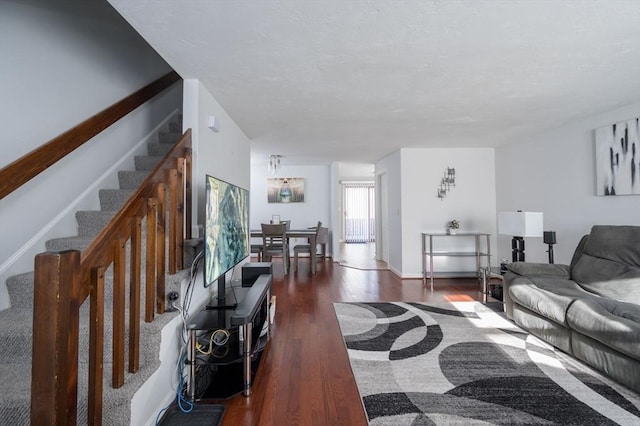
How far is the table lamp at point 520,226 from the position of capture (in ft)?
10.5

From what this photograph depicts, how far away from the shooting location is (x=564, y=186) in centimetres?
349

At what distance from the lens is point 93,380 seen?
108 cm

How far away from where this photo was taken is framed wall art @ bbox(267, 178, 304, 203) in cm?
715

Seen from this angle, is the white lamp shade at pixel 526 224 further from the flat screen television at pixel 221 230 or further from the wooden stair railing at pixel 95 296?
the wooden stair railing at pixel 95 296

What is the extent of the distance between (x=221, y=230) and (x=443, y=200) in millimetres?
3995

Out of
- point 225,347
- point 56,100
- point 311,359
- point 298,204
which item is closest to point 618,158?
point 311,359

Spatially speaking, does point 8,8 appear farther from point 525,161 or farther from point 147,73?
point 525,161

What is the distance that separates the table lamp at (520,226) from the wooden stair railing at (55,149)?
422 centimetres

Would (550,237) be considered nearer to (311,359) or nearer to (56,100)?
(311,359)

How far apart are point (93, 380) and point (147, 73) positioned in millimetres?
3072

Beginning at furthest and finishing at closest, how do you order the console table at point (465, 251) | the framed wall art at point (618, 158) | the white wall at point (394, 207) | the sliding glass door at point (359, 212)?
1. the sliding glass door at point (359, 212)
2. the white wall at point (394, 207)
3. the console table at point (465, 251)
4. the framed wall art at point (618, 158)

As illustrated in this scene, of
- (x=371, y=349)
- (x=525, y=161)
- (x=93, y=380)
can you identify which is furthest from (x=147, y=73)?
(x=525, y=161)

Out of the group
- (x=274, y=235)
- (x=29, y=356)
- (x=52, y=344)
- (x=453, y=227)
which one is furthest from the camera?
(x=274, y=235)

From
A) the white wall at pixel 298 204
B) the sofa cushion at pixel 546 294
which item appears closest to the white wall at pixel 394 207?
the white wall at pixel 298 204
